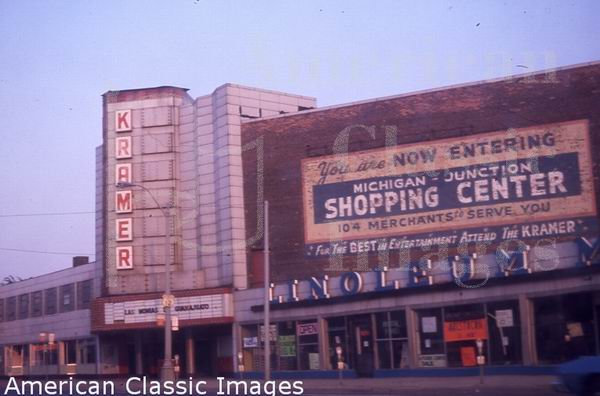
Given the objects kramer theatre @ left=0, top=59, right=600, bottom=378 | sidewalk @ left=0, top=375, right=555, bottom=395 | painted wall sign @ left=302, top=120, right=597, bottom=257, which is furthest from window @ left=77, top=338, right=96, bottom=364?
painted wall sign @ left=302, top=120, right=597, bottom=257

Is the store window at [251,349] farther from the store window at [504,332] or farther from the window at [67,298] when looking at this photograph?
the window at [67,298]

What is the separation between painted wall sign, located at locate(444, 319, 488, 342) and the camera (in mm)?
39781

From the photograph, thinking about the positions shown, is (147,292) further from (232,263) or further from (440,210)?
(440,210)

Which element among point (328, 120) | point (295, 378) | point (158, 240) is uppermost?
point (328, 120)

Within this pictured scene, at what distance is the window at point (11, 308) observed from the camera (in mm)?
70250

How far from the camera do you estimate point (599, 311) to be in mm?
36281

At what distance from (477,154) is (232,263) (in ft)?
48.5

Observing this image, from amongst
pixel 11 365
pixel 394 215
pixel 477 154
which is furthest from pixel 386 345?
pixel 11 365

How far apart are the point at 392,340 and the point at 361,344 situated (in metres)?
1.90

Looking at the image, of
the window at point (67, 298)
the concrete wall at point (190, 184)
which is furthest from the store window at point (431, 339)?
the window at point (67, 298)

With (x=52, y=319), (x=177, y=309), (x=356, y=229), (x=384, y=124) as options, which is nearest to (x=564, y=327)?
(x=356, y=229)

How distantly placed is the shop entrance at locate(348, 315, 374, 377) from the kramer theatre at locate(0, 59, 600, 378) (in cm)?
8

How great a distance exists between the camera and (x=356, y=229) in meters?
45.8

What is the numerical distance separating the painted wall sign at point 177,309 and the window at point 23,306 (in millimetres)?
19360
